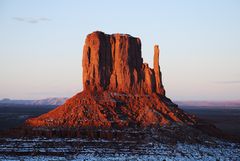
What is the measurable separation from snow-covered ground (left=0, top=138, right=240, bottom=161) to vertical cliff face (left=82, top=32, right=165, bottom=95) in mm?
17298

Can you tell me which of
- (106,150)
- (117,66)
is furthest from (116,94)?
(106,150)

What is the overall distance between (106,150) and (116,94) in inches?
854

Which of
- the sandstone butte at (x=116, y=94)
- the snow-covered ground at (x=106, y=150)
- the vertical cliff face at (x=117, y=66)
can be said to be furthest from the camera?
the vertical cliff face at (x=117, y=66)

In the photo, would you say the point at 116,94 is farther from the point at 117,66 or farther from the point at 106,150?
the point at 106,150

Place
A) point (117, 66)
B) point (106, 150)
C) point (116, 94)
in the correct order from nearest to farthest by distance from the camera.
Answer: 1. point (106, 150)
2. point (116, 94)
3. point (117, 66)

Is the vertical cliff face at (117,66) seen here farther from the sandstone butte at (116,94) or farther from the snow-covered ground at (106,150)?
the snow-covered ground at (106,150)

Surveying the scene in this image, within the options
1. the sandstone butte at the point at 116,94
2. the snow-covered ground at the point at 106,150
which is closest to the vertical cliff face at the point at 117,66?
the sandstone butte at the point at 116,94

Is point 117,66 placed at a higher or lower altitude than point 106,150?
higher

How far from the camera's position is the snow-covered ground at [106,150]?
56438 mm

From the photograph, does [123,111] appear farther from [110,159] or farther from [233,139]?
[110,159]

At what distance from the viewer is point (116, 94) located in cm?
8138

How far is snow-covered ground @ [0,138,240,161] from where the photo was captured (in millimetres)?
56438

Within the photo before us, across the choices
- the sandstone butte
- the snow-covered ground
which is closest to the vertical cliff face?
the sandstone butte

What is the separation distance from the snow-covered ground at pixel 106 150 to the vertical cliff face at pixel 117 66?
17298mm
